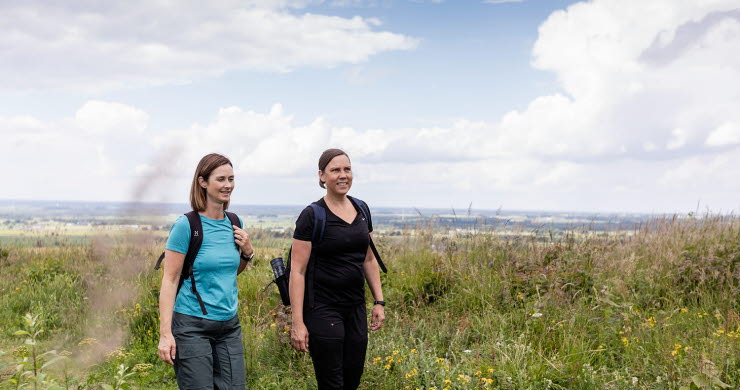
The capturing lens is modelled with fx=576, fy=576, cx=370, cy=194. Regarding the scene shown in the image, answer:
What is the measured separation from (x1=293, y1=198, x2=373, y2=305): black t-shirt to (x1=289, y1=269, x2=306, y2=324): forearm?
108 mm

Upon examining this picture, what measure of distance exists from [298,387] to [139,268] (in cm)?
488

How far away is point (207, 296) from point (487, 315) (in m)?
4.03

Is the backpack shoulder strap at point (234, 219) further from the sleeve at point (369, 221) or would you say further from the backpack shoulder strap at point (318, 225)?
the sleeve at point (369, 221)

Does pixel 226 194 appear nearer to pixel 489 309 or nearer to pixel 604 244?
pixel 489 309

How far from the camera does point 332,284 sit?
3.79 m

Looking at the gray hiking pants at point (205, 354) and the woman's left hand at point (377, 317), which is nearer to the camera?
the gray hiking pants at point (205, 354)

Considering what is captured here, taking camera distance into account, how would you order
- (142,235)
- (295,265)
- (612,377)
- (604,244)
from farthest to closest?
(604,244) < (612,377) < (142,235) < (295,265)

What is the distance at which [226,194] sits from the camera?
3.51 meters

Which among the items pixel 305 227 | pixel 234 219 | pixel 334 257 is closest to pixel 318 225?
pixel 305 227

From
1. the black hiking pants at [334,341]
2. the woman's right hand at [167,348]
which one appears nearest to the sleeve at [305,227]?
the black hiking pants at [334,341]

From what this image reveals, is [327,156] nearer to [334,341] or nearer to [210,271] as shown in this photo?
[210,271]

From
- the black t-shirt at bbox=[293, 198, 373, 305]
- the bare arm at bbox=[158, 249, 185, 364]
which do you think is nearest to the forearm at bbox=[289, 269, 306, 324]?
the black t-shirt at bbox=[293, 198, 373, 305]

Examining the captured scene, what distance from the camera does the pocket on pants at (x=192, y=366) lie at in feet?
10.9

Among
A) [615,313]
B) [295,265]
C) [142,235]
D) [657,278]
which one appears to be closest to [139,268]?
[142,235]
